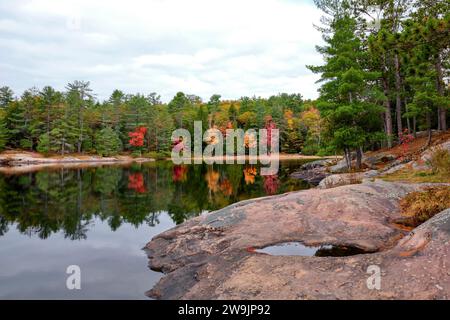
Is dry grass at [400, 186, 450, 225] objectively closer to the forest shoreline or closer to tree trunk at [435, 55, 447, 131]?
tree trunk at [435, 55, 447, 131]

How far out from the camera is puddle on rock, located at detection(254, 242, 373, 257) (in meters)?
7.56

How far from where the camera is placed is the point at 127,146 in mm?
68500

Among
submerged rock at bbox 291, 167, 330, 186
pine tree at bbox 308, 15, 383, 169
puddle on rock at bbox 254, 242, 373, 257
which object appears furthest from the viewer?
submerged rock at bbox 291, 167, 330, 186

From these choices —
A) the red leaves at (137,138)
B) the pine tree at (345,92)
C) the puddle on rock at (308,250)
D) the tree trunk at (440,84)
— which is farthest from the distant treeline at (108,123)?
the puddle on rock at (308,250)

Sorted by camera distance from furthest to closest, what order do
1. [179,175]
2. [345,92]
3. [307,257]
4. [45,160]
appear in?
[45,160] → [179,175] → [345,92] → [307,257]

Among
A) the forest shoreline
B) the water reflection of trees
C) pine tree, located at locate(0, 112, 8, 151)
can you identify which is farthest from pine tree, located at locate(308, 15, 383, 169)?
pine tree, located at locate(0, 112, 8, 151)

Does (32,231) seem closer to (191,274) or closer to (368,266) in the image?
(191,274)

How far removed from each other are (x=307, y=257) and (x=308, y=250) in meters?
0.94

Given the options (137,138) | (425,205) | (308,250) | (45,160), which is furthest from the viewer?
(137,138)

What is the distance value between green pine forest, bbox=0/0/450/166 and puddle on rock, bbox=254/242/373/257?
7.12m

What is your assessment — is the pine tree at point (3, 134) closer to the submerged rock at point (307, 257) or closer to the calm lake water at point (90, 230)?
the calm lake water at point (90, 230)

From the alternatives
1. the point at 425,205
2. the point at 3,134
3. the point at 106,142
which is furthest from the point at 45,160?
the point at 425,205

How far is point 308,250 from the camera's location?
26.1ft

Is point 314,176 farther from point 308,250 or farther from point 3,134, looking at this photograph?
point 3,134
